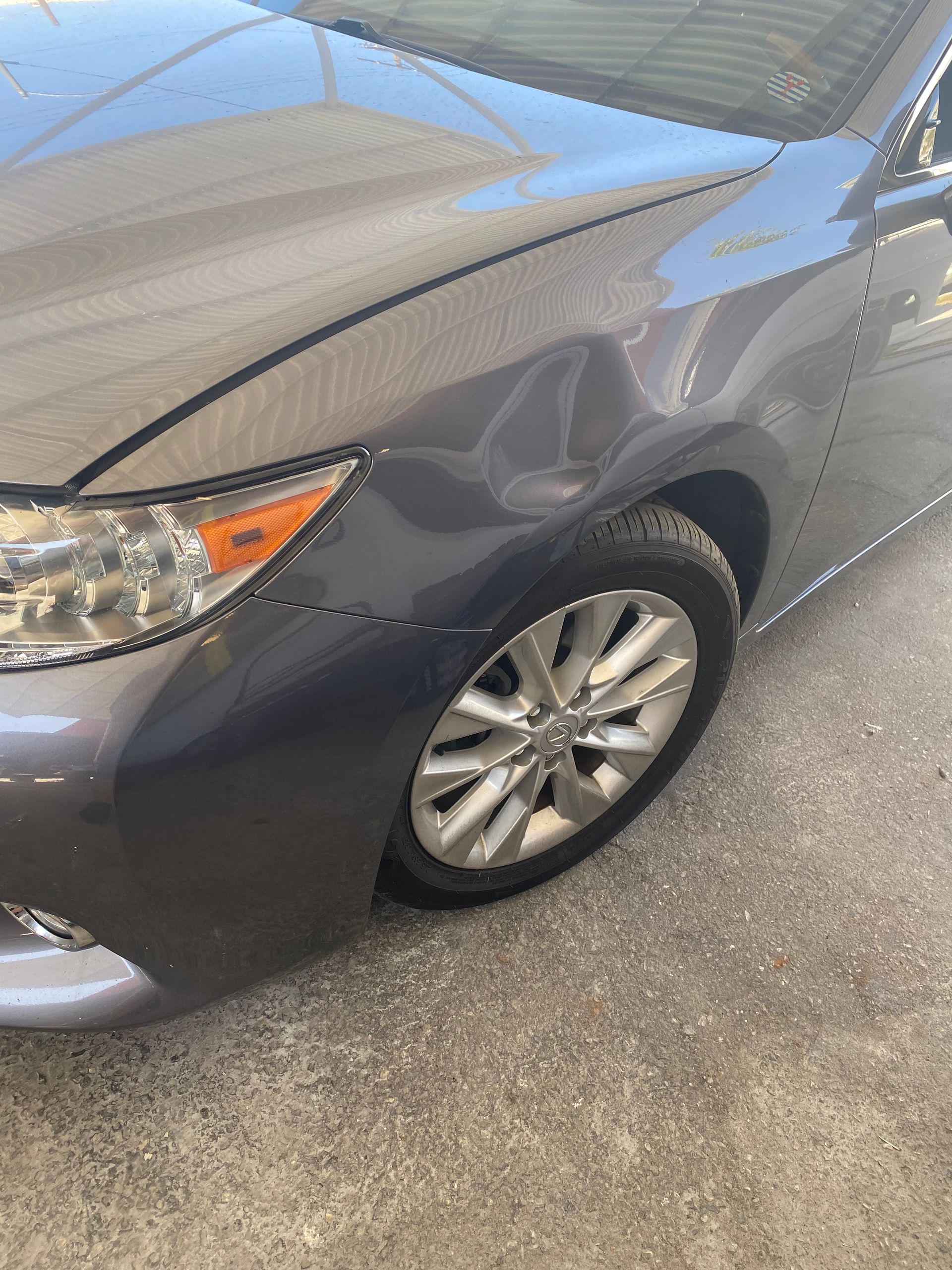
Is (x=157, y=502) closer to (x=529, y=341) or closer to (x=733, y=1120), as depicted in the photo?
(x=529, y=341)

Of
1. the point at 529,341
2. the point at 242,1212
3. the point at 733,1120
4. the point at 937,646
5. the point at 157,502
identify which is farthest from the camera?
A: the point at 937,646

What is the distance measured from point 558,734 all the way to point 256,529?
67 cm

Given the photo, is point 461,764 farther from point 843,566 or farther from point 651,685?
point 843,566

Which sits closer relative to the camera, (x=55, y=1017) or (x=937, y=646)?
(x=55, y=1017)

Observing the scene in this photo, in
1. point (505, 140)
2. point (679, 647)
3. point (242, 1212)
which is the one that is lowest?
point (242, 1212)

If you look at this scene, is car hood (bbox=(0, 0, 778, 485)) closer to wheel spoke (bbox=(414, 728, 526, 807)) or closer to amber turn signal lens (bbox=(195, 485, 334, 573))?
amber turn signal lens (bbox=(195, 485, 334, 573))

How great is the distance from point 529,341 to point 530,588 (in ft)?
1.01

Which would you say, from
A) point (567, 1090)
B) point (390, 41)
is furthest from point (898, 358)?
point (567, 1090)

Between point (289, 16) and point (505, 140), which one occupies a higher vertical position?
point (289, 16)

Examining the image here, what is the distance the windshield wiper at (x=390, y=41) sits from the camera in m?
1.66

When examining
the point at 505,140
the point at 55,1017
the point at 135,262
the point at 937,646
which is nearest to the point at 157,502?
the point at 135,262

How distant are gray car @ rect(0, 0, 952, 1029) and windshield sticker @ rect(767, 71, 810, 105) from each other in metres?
0.01

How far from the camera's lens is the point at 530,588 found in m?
1.18

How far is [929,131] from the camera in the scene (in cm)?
155
